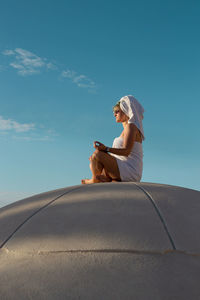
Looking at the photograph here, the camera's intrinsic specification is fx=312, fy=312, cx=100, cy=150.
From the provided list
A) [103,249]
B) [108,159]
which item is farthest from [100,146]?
[103,249]

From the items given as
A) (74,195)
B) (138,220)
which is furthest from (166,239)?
(74,195)

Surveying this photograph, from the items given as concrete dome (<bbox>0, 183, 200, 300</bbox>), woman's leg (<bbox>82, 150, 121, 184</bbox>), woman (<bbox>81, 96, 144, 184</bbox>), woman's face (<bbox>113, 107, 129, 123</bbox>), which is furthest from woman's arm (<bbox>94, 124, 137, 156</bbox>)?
concrete dome (<bbox>0, 183, 200, 300</bbox>)

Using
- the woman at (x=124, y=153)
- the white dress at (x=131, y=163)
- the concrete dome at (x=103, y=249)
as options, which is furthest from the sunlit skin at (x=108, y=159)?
the concrete dome at (x=103, y=249)

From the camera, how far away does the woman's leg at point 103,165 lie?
591 centimetres

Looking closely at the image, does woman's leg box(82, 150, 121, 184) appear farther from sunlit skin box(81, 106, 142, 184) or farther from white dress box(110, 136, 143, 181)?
white dress box(110, 136, 143, 181)

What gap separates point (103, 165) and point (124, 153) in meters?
0.47

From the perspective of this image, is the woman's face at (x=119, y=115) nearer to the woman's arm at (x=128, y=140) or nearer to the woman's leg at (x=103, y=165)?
the woman's arm at (x=128, y=140)

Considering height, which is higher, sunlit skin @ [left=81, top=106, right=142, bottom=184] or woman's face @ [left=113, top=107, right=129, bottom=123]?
woman's face @ [left=113, top=107, right=129, bottom=123]

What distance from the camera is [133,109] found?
A: 6410 mm

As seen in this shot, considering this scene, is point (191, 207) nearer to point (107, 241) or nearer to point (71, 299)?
point (107, 241)

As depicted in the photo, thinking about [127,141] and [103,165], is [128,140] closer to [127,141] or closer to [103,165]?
[127,141]

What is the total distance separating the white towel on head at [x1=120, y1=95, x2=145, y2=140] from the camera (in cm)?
632

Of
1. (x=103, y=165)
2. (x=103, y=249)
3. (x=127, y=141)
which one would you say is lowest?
(x=103, y=249)

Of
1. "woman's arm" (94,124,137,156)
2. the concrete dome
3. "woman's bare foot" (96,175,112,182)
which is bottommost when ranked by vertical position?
the concrete dome
